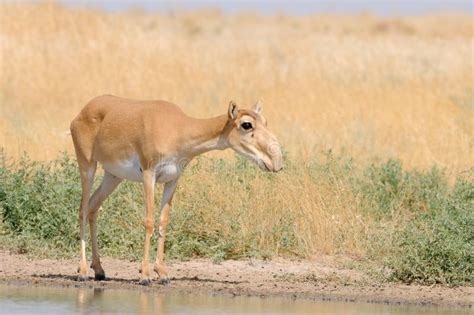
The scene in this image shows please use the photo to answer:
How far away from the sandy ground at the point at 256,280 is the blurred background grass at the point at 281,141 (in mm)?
248

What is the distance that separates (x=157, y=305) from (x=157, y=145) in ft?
5.82

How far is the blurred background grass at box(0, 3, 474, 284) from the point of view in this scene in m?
13.4

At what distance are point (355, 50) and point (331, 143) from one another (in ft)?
38.6

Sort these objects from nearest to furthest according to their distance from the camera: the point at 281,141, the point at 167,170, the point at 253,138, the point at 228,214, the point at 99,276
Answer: the point at 253,138
the point at 167,170
the point at 99,276
the point at 228,214
the point at 281,141

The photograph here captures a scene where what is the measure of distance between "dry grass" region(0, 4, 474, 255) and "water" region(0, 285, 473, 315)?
7.98 ft

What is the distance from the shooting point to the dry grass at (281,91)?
14.1 m

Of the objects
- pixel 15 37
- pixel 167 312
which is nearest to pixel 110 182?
pixel 167 312

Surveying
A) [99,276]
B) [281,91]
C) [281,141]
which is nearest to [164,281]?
[99,276]

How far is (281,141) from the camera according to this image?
725 inches

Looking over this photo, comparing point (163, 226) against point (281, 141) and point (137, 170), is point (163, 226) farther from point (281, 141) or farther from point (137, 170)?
point (281, 141)

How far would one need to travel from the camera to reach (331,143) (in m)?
18.6

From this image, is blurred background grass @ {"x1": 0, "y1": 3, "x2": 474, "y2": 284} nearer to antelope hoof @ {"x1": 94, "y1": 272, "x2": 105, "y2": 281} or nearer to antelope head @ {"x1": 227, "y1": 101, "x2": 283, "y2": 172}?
antelope hoof @ {"x1": 94, "y1": 272, "x2": 105, "y2": 281}

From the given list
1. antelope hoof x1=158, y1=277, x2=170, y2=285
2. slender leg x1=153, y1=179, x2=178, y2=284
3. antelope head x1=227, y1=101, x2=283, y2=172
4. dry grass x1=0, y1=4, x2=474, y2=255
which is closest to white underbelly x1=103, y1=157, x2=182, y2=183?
slender leg x1=153, y1=179, x2=178, y2=284

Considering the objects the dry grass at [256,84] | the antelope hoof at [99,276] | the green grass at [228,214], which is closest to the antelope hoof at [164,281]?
the antelope hoof at [99,276]
